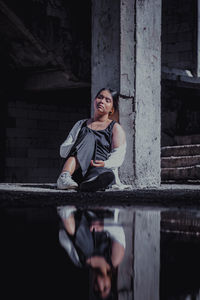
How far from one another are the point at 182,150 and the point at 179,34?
11.6 feet

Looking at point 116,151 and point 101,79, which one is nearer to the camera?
point 116,151

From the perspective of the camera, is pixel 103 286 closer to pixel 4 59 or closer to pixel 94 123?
pixel 94 123

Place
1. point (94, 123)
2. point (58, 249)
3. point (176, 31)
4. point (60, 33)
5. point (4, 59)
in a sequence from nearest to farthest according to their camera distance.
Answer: point (58, 249), point (94, 123), point (60, 33), point (4, 59), point (176, 31)

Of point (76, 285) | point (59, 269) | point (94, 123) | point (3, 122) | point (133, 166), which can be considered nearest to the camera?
point (76, 285)

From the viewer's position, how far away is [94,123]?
20.2ft

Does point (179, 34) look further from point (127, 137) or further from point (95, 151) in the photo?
point (95, 151)

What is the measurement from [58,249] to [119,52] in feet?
18.3

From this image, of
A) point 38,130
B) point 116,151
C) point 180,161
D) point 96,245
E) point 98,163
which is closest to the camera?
point 96,245

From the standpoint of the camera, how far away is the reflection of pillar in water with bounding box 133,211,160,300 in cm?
126

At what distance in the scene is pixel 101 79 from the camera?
7.28m

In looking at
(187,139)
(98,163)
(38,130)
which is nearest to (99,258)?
(98,163)

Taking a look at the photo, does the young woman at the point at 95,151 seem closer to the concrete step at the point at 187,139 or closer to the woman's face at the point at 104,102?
the woman's face at the point at 104,102

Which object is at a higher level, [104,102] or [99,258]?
[104,102]

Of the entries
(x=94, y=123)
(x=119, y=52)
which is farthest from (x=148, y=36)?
(x=94, y=123)
